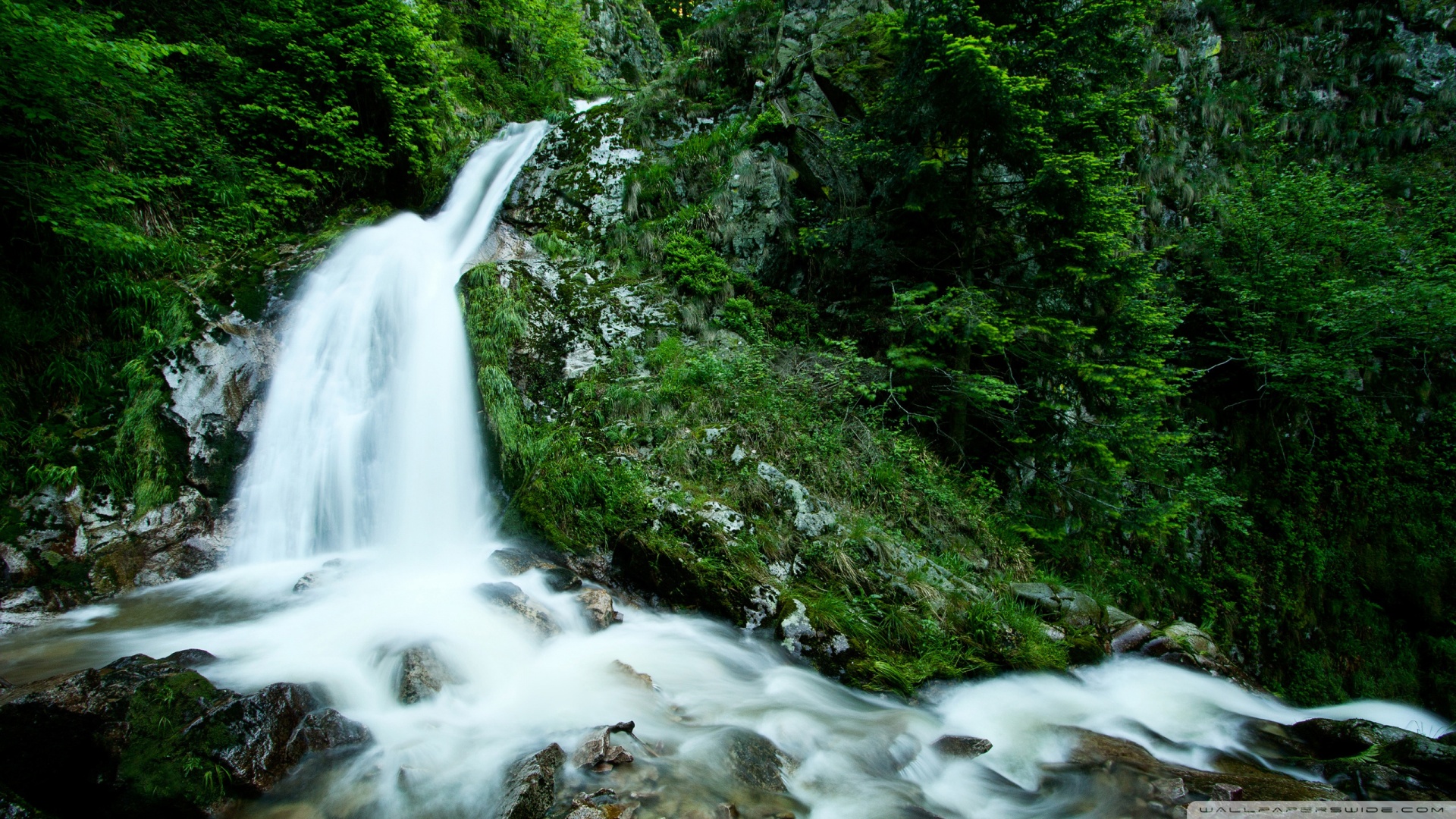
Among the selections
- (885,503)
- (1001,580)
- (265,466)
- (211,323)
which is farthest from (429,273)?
(1001,580)

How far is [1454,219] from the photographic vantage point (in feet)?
31.4

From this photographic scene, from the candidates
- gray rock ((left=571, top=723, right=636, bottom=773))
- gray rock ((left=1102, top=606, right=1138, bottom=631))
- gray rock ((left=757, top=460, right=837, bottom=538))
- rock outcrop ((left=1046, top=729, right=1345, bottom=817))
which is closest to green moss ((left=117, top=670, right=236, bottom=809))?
gray rock ((left=571, top=723, right=636, bottom=773))

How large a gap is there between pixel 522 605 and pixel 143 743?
7.52 ft

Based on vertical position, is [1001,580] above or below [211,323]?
below

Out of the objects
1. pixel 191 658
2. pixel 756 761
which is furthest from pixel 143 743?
pixel 756 761

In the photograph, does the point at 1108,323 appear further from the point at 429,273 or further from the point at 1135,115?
the point at 429,273

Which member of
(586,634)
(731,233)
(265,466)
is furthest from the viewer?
(731,233)

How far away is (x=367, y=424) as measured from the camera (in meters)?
6.52

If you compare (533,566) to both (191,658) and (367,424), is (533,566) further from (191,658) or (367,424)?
(367,424)

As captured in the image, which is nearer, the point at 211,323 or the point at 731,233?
the point at 211,323

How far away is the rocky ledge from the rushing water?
0.79 feet

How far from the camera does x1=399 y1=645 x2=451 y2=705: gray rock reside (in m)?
3.80

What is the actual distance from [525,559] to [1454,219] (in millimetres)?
15610

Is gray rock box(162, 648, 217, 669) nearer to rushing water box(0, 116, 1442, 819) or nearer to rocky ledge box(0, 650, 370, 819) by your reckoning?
rushing water box(0, 116, 1442, 819)
